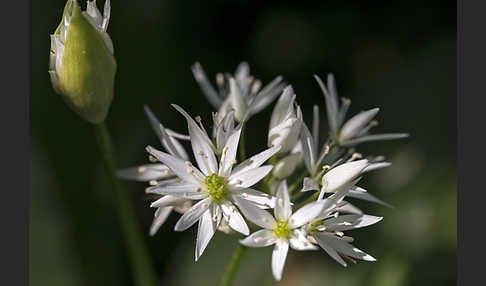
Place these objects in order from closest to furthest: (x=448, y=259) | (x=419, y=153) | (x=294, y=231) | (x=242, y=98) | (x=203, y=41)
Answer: (x=294, y=231)
(x=242, y=98)
(x=448, y=259)
(x=419, y=153)
(x=203, y=41)

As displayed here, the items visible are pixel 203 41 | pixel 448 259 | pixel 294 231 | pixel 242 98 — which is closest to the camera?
pixel 294 231

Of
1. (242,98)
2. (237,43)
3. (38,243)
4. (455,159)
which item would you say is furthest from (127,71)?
(455,159)

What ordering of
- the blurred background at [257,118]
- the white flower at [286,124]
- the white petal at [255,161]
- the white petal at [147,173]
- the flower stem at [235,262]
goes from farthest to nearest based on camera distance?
the blurred background at [257,118] → the white petal at [147,173] → the flower stem at [235,262] → the white flower at [286,124] → the white petal at [255,161]

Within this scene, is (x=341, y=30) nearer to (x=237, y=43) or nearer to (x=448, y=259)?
(x=237, y=43)

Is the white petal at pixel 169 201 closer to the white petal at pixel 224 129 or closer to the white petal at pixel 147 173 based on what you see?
the white petal at pixel 224 129

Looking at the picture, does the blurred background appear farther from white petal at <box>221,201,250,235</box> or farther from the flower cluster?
white petal at <box>221,201,250,235</box>

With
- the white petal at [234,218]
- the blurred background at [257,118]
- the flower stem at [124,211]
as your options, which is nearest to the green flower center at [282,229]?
the white petal at [234,218]
